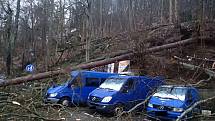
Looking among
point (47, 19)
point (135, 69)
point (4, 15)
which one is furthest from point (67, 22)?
point (135, 69)

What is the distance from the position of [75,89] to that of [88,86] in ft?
2.22

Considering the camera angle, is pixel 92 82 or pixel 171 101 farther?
pixel 92 82

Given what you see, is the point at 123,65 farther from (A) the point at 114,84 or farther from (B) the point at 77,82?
(A) the point at 114,84

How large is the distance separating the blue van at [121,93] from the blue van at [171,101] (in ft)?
4.26

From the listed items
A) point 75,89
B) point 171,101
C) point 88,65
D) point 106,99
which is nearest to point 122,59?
point 88,65

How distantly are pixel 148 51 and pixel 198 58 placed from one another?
8.87 feet

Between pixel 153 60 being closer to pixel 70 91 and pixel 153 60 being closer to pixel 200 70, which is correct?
pixel 200 70

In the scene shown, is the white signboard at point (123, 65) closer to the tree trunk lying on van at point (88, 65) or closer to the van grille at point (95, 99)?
the tree trunk lying on van at point (88, 65)

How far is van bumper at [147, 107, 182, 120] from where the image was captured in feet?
42.3

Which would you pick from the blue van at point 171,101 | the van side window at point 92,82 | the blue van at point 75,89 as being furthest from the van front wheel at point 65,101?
the blue van at point 171,101

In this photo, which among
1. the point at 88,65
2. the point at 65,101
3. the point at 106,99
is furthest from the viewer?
the point at 88,65

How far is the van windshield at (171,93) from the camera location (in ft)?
44.3

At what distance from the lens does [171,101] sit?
13.3 meters

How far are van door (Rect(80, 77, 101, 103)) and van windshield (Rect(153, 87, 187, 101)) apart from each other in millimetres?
4075
